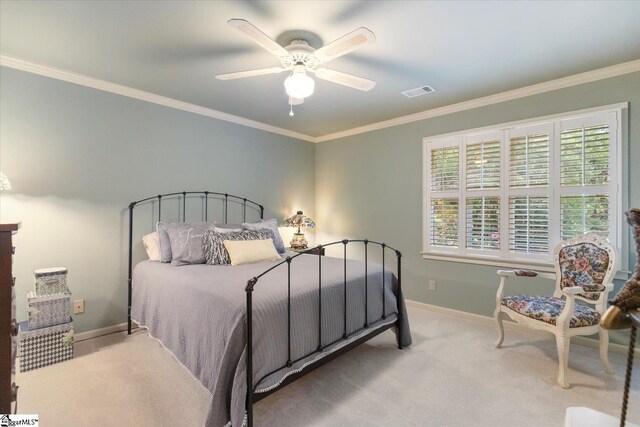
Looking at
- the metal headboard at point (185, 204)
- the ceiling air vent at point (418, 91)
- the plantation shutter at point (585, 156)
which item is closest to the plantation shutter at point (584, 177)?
the plantation shutter at point (585, 156)

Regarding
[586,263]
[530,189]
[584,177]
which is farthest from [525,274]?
[584,177]

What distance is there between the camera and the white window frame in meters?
2.71

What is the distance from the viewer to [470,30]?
218 centimetres

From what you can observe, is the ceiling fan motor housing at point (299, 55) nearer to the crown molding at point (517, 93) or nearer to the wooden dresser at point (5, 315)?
the wooden dresser at point (5, 315)

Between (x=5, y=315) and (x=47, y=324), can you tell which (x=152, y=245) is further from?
(x=5, y=315)

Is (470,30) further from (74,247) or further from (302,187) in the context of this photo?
(74,247)

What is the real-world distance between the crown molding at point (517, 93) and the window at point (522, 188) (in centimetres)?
30

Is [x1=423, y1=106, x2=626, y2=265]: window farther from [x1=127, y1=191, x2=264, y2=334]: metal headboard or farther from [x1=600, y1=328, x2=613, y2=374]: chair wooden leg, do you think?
[x1=127, y1=191, x2=264, y2=334]: metal headboard

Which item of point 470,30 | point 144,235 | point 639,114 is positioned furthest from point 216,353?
point 639,114

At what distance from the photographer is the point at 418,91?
3.27 m

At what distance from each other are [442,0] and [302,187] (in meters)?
3.41

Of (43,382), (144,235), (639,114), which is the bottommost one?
(43,382)

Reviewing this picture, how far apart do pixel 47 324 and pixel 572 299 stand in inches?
161

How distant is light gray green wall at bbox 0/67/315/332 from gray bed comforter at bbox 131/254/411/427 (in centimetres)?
56
